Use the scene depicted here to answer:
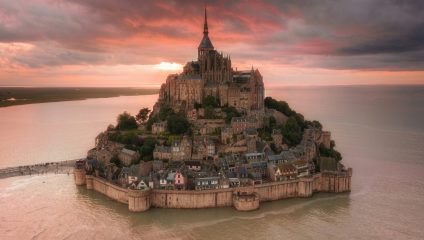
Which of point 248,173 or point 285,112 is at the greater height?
point 285,112

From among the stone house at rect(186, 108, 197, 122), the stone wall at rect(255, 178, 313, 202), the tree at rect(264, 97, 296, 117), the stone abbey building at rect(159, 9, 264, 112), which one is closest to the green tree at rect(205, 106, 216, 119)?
the stone house at rect(186, 108, 197, 122)

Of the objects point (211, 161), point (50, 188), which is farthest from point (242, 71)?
point (50, 188)

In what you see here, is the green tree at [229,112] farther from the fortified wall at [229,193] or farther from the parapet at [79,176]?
the parapet at [79,176]

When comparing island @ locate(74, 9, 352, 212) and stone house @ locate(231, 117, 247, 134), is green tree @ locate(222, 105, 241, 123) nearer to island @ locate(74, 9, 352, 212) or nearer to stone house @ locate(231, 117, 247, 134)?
island @ locate(74, 9, 352, 212)

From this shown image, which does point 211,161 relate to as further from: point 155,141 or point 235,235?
point 235,235

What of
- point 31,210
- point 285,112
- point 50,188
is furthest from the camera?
point 285,112

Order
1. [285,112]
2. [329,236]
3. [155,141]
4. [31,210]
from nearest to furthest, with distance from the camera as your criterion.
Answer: [329,236], [31,210], [155,141], [285,112]
